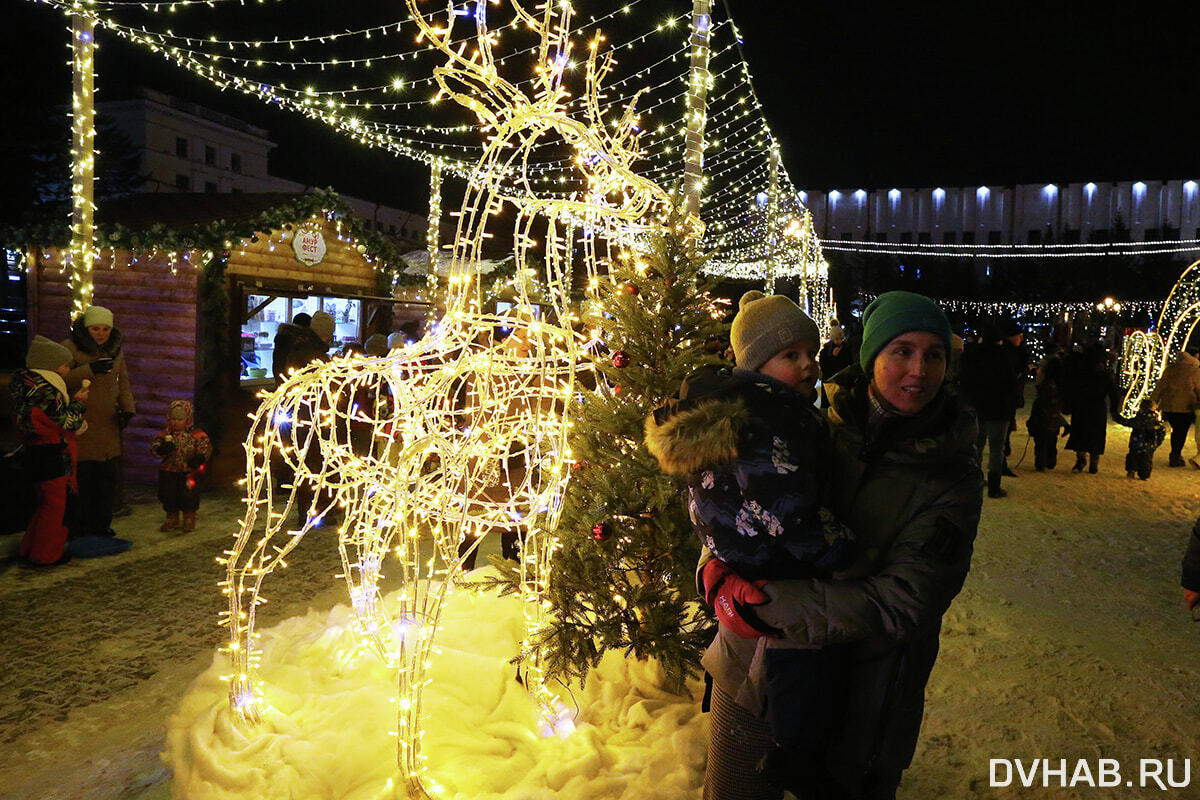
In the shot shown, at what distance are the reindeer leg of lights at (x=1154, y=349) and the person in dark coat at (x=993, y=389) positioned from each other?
3.76 m

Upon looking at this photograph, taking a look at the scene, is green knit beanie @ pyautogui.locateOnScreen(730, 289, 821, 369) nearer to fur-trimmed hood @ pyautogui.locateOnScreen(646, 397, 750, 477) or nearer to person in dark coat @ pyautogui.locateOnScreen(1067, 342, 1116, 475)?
fur-trimmed hood @ pyautogui.locateOnScreen(646, 397, 750, 477)

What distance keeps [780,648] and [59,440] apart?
5.94 meters

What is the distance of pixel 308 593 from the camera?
5.50 m

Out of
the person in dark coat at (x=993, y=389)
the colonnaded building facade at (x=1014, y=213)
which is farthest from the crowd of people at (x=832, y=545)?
the colonnaded building facade at (x=1014, y=213)

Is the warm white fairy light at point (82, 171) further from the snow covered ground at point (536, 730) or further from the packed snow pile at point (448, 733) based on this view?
the packed snow pile at point (448, 733)

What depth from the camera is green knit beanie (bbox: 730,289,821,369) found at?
2246mm

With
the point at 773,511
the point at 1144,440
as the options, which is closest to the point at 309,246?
the point at 773,511

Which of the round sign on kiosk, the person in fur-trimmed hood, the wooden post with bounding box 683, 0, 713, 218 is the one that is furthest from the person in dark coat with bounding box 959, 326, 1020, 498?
the person in fur-trimmed hood

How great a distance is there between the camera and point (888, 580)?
1796 mm

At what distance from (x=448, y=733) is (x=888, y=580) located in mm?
2214

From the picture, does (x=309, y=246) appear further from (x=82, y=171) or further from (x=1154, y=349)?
(x=1154, y=349)

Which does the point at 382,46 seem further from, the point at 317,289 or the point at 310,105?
the point at 317,289

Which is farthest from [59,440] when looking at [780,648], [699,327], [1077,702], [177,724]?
[1077,702]

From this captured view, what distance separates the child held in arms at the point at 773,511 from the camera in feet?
5.93
